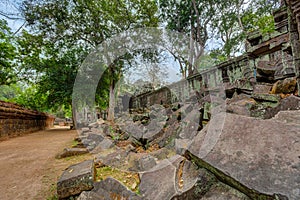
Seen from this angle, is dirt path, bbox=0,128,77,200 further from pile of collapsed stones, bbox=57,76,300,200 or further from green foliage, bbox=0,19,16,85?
green foliage, bbox=0,19,16,85

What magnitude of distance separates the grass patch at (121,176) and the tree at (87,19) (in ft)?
25.1

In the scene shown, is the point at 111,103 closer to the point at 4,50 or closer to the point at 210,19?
the point at 4,50

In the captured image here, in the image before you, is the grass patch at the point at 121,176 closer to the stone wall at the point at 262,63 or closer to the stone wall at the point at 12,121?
the stone wall at the point at 262,63

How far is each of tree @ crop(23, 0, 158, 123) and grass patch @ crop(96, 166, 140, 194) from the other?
25.1 feet

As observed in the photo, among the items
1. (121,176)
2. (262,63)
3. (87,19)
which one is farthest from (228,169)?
(87,19)

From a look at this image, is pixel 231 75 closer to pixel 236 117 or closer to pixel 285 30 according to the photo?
pixel 285 30

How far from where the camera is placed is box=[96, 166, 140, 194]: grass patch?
1.44 m

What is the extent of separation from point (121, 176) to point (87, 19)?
10166mm

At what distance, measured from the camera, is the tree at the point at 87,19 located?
28.1 feet

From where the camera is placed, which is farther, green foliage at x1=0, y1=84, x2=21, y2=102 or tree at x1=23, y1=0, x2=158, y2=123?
green foliage at x1=0, y1=84, x2=21, y2=102

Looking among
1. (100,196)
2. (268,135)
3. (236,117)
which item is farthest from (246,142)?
(100,196)

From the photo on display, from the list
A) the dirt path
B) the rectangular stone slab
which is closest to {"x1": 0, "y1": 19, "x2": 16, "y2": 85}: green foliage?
the dirt path

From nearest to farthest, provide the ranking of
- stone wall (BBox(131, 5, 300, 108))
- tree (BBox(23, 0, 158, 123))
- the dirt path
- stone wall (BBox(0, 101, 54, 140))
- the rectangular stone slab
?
the rectangular stone slab < the dirt path < stone wall (BBox(131, 5, 300, 108)) < stone wall (BBox(0, 101, 54, 140)) < tree (BBox(23, 0, 158, 123))

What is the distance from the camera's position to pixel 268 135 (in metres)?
1.00
